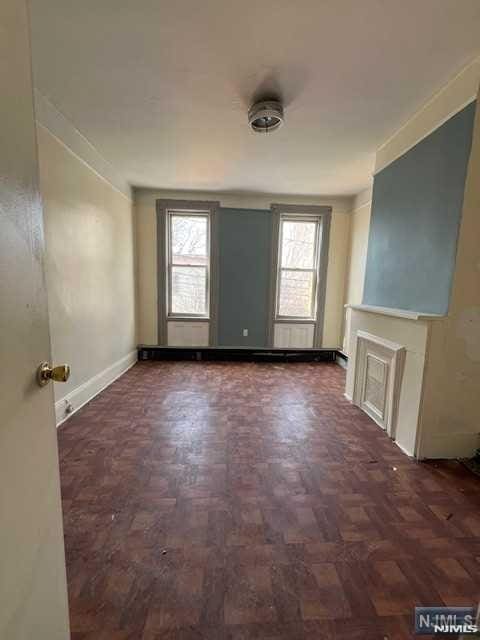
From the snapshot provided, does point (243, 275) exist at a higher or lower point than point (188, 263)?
lower

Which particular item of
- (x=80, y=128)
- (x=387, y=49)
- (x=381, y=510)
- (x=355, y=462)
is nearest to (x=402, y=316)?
(x=355, y=462)

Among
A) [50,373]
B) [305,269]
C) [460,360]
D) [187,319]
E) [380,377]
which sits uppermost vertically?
[305,269]

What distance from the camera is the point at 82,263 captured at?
2656mm

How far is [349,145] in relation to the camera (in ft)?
8.55

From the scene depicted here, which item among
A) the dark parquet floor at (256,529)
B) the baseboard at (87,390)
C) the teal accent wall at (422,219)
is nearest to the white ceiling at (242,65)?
the teal accent wall at (422,219)

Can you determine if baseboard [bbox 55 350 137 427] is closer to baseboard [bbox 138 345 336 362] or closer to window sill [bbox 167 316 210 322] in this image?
baseboard [bbox 138 345 336 362]

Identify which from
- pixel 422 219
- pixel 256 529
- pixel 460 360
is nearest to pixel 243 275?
pixel 422 219

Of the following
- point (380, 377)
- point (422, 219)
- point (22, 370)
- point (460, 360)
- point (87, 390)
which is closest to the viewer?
point (22, 370)

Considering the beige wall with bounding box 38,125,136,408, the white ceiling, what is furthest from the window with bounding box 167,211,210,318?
the white ceiling

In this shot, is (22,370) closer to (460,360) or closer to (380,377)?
(460,360)

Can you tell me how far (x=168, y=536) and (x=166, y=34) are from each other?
102 inches

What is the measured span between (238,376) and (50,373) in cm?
311

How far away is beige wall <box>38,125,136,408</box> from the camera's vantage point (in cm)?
220

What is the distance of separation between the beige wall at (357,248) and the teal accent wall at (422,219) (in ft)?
3.69
